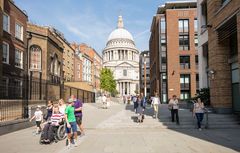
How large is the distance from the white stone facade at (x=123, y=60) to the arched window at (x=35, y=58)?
331 feet

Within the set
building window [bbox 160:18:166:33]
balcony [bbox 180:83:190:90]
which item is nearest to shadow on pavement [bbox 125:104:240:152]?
balcony [bbox 180:83:190:90]

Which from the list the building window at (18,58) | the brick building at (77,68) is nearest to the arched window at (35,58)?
the building window at (18,58)

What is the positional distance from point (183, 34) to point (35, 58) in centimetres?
2745

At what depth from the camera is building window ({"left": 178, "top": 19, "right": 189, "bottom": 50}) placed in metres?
51.3

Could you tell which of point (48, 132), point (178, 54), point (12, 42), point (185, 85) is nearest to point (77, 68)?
point (178, 54)

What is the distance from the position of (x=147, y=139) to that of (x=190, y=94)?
3882 cm

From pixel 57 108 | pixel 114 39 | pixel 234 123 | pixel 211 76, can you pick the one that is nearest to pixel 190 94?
pixel 211 76

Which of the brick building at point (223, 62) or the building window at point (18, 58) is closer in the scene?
the brick building at point (223, 62)

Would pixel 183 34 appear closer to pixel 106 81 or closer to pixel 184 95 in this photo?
pixel 184 95

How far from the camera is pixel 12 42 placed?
27250 mm

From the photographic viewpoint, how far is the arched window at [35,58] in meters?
33.0

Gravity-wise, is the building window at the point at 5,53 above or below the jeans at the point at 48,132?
above

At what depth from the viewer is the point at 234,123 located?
701 inches

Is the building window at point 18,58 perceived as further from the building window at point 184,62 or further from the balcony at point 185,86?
the building window at point 184,62
